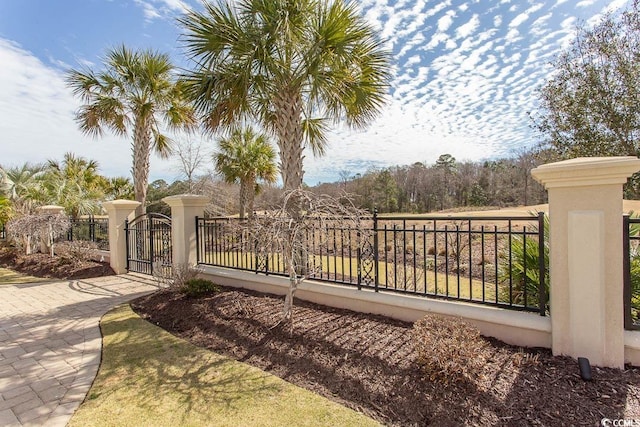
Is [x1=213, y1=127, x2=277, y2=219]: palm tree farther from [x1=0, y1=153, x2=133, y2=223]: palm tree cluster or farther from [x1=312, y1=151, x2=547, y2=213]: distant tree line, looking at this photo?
[x1=312, y1=151, x2=547, y2=213]: distant tree line

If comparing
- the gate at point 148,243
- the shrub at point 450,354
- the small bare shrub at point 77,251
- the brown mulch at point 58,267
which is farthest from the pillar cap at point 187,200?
the shrub at point 450,354

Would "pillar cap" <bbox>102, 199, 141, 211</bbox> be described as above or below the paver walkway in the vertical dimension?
above

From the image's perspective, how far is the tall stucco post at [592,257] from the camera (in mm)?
2949

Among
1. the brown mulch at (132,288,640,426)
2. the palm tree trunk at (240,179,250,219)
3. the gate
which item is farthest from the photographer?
the palm tree trunk at (240,179,250,219)

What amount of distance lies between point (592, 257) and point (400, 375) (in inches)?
83.8

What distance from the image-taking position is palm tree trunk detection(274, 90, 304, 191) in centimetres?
614

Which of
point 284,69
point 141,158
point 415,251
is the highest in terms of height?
point 284,69

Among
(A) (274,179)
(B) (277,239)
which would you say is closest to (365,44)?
(B) (277,239)

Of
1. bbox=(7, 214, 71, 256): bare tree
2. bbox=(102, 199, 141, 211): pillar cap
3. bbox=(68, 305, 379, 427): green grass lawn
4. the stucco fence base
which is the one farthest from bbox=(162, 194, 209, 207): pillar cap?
bbox=(7, 214, 71, 256): bare tree

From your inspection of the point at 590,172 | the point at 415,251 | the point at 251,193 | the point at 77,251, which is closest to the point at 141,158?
the point at 77,251

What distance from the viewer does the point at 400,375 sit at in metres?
3.03

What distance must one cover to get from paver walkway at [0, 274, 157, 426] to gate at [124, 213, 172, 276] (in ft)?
2.36

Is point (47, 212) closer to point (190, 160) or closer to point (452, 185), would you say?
point (190, 160)

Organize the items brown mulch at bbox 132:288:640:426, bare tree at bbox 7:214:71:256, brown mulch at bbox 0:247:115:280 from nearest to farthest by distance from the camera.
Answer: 1. brown mulch at bbox 132:288:640:426
2. brown mulch at bbox 0:247:115:280
3. bare tree at bbox 7:214:71:256
